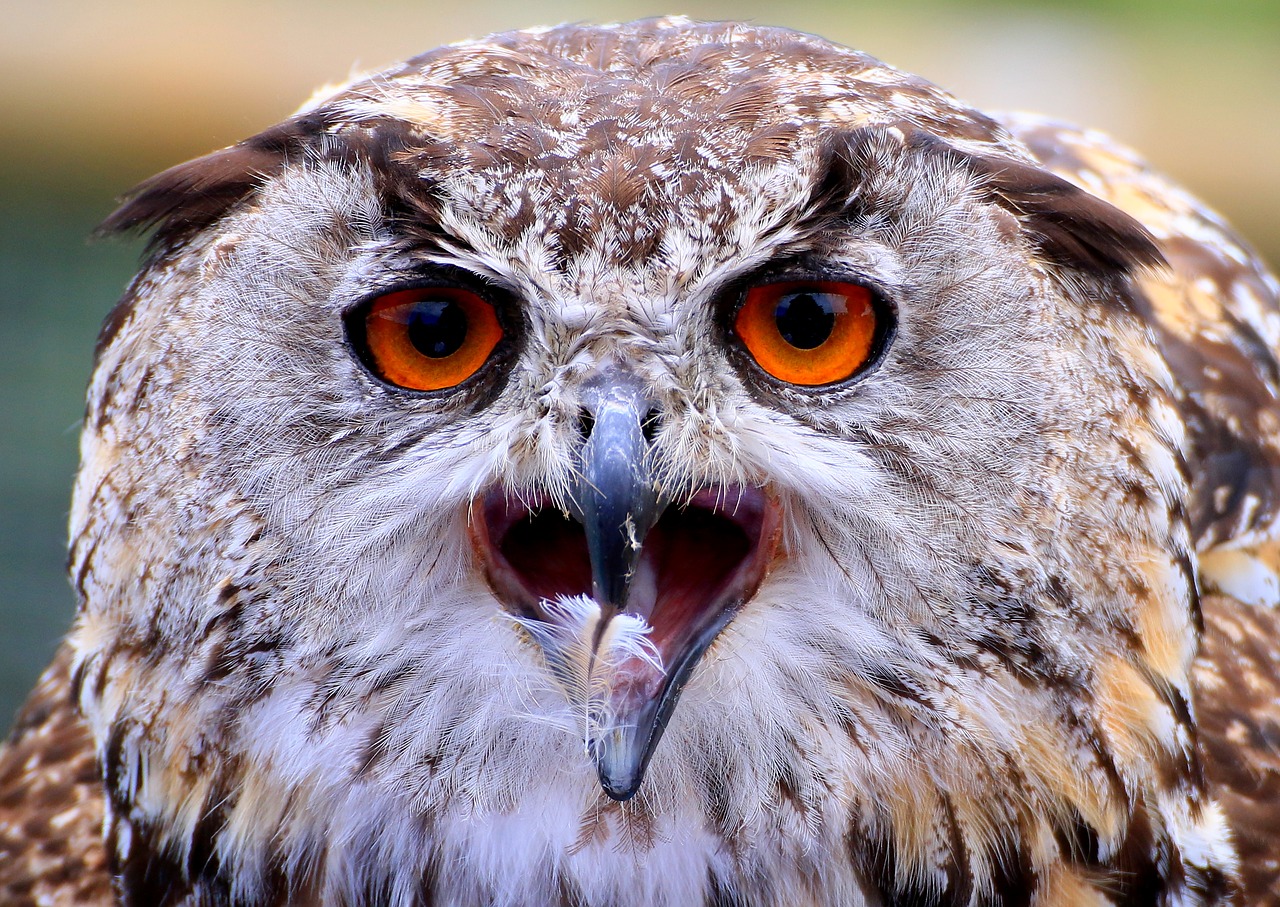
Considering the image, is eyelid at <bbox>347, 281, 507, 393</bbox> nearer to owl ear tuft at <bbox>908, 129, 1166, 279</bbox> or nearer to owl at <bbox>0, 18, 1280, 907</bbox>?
owl at <bbox>0, 18, 1280, 907</bbox>

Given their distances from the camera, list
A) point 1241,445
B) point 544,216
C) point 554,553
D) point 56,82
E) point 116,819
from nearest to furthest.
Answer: point 544,216, point 554,553, point 116,819, point 1241,445, point 56,82

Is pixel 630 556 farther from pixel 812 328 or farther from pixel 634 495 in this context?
pixel 812 328

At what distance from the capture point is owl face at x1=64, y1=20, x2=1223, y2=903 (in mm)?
1258

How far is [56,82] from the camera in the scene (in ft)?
18.5

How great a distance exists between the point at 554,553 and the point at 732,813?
329 mm

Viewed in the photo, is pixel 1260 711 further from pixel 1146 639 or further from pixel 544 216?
pixel 544 216

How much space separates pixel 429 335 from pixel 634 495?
25 centimetres

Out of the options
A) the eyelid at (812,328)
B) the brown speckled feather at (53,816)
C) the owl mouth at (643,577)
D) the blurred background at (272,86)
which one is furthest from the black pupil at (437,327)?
the blurred background at (272,86)

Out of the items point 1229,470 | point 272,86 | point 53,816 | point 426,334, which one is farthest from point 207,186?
point 272,86

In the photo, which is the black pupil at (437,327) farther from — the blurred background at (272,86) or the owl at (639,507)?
the blurred background at (272,86)

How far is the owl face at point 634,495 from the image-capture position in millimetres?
1258

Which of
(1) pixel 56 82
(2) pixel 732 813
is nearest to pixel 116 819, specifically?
(2) pixel 732 813

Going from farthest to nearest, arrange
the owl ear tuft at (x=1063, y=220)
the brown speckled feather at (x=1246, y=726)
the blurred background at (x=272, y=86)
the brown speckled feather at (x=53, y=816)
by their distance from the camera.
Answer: the blurred background at (x=272, y=86) < the brown speckled feather at (x=53, y=816) < the brown speckled feather at (x=1246, y=726) < the owl ear tuft at (x=1063, y=220)

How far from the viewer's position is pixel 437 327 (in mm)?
1282
